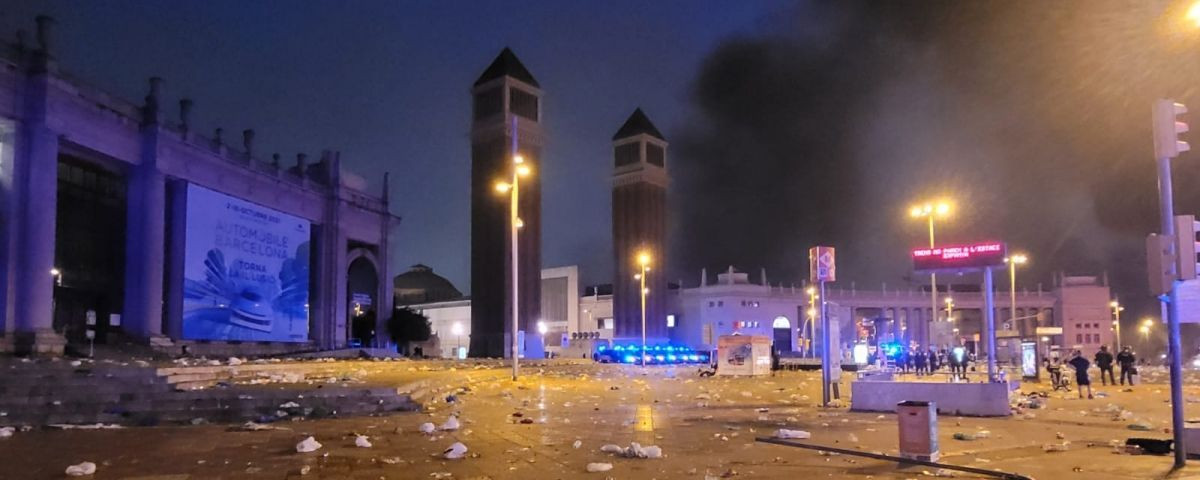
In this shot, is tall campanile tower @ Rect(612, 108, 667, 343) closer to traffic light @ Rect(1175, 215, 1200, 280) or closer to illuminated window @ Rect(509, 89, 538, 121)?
illuminated window @ Rect(509, 89, 538, 121)

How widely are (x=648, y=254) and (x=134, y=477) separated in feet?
334

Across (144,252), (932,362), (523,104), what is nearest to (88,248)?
(144,252)

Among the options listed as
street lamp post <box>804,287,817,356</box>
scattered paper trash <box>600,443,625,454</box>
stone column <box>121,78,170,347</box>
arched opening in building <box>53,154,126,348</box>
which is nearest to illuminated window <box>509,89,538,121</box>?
street lamp post <box>804,287,817,356</box>

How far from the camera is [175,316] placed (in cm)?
4672

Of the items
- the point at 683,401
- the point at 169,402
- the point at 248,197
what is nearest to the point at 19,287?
the point at 248,197

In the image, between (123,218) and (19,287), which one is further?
(123,218)

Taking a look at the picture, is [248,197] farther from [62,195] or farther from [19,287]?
[19,287]

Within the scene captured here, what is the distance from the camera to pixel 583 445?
12.3m

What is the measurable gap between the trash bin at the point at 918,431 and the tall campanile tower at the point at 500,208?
7813 centimetres

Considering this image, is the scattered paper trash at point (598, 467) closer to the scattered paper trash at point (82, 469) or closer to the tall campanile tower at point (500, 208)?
the scattered paper trash at point (82, 469)

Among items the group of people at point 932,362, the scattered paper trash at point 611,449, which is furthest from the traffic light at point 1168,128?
the group of people at point 932,362

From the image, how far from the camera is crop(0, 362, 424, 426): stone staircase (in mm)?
15242

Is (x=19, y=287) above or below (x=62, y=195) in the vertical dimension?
below

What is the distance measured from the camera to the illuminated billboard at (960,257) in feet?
69.5
